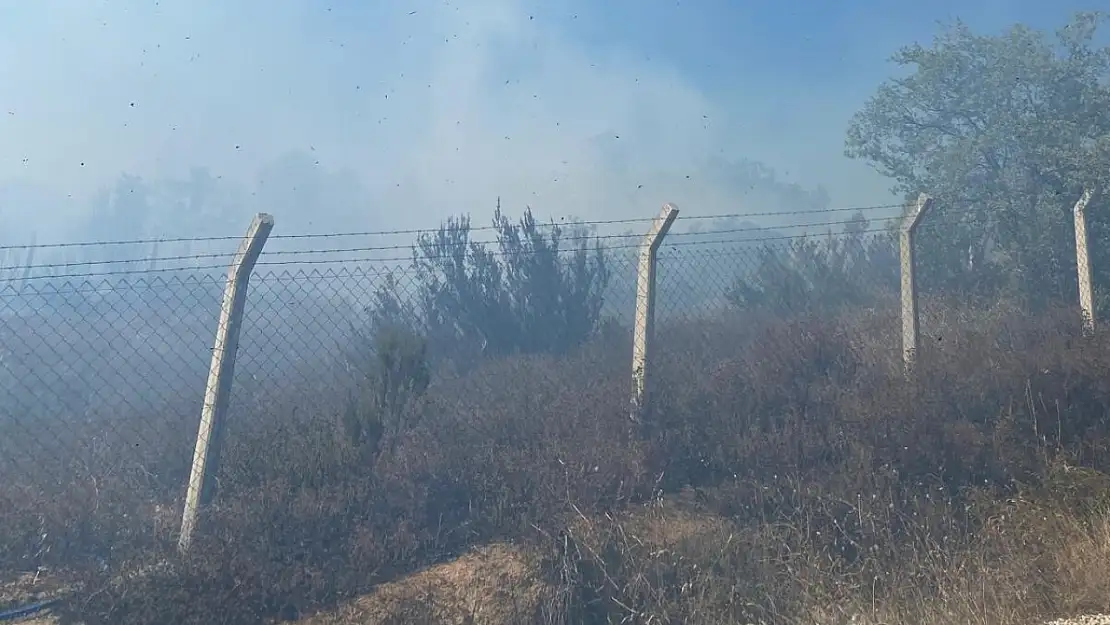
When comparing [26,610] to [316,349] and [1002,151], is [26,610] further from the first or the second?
[1002,151]

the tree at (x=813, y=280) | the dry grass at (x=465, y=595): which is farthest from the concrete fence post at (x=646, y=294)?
the tree at (x=813, y=280)

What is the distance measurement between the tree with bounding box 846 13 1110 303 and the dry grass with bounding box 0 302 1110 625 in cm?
459

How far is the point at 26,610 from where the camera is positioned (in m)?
4.04

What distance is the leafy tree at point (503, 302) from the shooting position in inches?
363

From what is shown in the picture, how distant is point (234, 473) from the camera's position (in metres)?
4.91

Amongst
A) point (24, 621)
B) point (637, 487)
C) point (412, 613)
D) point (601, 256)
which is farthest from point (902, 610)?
point (601, 256)

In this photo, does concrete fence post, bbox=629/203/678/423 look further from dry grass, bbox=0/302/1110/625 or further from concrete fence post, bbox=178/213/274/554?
concrete fence post, bbox=178/213/274/554

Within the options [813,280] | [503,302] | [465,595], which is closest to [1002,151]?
[813,280]

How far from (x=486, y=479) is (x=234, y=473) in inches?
A: 58.3

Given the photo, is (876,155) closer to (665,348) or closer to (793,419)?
(665,348)

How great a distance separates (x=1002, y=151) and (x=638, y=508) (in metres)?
10.4

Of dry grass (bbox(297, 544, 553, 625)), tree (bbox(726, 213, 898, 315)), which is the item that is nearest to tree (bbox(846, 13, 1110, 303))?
tree (bbox(726, 213, 898, 315))

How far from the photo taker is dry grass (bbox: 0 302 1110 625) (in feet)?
13.4

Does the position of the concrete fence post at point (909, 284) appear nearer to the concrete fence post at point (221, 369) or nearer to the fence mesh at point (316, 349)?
the fence mesh at point (316, 349)
